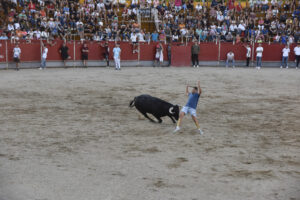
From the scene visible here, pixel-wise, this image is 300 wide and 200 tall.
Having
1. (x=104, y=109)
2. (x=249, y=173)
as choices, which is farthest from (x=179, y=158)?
(x=104, y=109)

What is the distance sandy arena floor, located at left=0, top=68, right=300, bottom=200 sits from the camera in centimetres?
596

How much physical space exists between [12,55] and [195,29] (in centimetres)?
1250

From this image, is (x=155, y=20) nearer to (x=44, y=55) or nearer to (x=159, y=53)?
(x=159, y=53)

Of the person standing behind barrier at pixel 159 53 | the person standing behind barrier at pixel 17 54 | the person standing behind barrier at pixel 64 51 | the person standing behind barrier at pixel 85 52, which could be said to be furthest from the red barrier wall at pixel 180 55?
the person standing behind barrier at pixel 17 54

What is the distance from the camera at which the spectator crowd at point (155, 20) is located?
25750mm

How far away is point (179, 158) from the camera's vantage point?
7.46 m

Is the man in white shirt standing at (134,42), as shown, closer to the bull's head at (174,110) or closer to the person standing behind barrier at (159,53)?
the person standing behind barrier at (159,53)

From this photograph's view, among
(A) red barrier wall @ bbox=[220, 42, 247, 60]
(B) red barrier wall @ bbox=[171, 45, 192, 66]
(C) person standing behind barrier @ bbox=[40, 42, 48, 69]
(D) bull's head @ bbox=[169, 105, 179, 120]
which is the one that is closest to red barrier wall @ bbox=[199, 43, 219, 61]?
(A) red barrier wall @ bbox=[220, 42, 247, 60]

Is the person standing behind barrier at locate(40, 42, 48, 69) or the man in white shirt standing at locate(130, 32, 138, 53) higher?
the man in white shirt standing at locate(130, 32, 138, 53)

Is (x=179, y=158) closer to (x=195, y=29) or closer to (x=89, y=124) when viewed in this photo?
(x=89, y=124)

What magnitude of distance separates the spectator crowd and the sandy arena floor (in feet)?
37.7

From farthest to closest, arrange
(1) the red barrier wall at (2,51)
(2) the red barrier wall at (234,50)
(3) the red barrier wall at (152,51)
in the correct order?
(2) the red barrier wall at (234,50)
(3) the red barrier wall at (152,51)
(1) the red barrier wall at (2,51)

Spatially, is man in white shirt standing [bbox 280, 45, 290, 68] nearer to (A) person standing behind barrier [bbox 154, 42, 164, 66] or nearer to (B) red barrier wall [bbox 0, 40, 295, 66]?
(B) red barrier wall [bbox 0, 40, 295, 66]

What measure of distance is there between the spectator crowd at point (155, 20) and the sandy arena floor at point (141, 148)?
1148 cm
